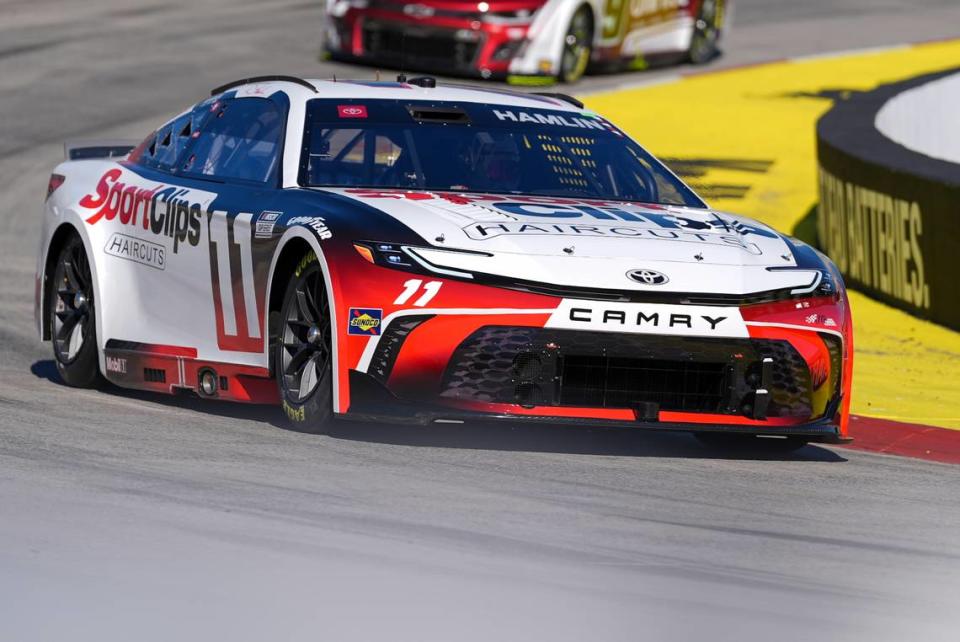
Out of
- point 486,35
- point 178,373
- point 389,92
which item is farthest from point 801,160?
point 178,373

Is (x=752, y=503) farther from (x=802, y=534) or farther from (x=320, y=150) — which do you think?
(x=320, y=150)

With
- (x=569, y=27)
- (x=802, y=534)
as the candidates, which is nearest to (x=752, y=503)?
(x=802, y=534)

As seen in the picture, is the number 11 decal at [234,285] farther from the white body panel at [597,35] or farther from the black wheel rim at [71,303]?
the white body panel at [597,35]

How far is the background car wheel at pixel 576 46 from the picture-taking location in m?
A: 20.6

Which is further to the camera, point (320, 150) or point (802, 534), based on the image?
point (320, 150)

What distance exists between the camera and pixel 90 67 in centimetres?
2031

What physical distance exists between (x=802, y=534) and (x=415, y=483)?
1211mm

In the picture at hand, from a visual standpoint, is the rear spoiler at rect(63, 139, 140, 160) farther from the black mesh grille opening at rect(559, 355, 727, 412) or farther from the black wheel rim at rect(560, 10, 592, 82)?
the black wheel rim at rect(560, 10, 592, 82)

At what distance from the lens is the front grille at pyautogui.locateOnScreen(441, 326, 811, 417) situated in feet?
22.5

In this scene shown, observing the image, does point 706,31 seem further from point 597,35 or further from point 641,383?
point 641,383

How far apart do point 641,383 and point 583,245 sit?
51 cm

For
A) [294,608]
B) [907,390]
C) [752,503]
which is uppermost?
[294,608]

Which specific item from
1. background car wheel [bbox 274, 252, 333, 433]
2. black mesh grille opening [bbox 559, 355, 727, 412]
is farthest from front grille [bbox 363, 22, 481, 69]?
black mesh grille opening [bbox 559, 355, 727, 412]

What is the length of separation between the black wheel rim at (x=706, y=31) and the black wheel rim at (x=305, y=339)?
16.6 meters
